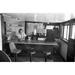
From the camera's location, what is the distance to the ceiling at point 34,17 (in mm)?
1351

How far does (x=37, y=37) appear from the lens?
141 centimetres

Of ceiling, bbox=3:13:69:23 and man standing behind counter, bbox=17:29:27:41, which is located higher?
ceiling, bbox=3:13:69:23

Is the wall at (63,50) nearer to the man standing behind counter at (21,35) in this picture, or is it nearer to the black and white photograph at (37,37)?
the black and white photograph at (37,37)

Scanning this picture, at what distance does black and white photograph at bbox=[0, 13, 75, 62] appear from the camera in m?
1.36

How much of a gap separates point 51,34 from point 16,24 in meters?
0.56

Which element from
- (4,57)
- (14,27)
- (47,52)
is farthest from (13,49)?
(47,52)

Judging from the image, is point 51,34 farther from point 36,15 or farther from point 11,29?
point 11,29

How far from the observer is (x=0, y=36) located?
1.39 m

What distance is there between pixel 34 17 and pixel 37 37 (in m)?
0.31

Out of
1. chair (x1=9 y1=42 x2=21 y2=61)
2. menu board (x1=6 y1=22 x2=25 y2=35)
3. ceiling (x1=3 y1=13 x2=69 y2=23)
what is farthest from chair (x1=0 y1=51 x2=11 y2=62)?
ceiling (x1=3 y1=13 x2=69 y2=23)

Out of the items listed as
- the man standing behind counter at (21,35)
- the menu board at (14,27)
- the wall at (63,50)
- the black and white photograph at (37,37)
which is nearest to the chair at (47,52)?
the black and white photograph at (37,37)

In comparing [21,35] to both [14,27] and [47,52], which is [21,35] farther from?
[47,52]

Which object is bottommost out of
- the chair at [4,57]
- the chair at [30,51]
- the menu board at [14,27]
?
the chair at [4,57]

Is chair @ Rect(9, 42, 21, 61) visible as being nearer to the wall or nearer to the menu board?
the menu board
